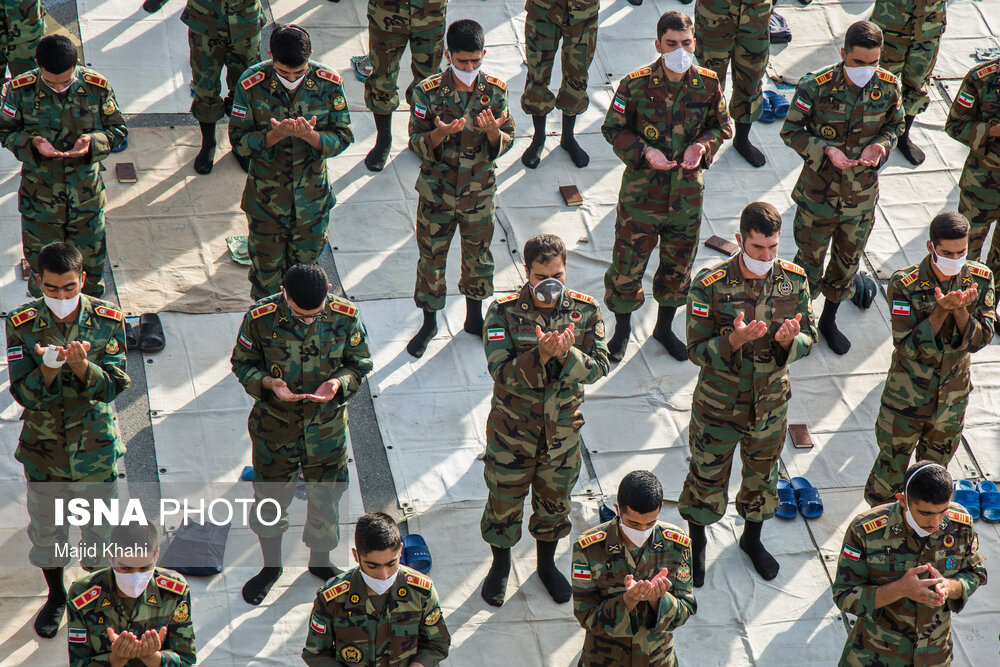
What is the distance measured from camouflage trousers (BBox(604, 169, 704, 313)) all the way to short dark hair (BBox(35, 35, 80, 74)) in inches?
122

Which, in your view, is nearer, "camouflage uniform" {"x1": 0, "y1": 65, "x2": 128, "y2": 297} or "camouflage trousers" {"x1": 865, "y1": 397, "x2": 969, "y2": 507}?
"camouflage trousers" {"x1": 865, "y1": 397, "x2": 969, "y2": 507}

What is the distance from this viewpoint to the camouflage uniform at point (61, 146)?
24.8ft

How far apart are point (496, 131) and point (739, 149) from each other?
2696mm

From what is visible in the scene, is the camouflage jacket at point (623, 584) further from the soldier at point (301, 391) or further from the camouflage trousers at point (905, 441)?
the camouflage trousers at point (905, 441)

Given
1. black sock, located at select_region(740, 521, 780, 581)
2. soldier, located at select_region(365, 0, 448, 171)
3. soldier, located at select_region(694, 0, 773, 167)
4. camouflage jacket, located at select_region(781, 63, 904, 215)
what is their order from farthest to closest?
Answer: soldier, located at select_region(694, 0, 773, 167), soldier, located at select_region(365, 0, 448, 171), camouflage jacket, located at select_region(781, 63, 904, 215), black sock, located at select_region(740, 521, 780, 581)

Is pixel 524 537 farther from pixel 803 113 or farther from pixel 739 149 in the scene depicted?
pixel 739 149

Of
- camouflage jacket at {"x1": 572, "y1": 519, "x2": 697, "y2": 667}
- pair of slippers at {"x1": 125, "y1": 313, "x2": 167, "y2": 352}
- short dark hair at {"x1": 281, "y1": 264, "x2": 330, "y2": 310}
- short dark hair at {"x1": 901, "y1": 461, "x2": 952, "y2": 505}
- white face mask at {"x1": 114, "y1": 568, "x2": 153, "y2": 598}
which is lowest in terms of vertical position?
pair of slippers at {"x1": 125, "y1": 313, "x2": 167, "y2": 352}

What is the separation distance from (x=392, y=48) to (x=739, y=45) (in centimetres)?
232

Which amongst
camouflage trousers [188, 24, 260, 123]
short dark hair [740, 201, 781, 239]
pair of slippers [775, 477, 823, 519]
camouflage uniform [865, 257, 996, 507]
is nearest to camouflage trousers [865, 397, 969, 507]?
camouflage uniform [865, 257, 996, 507]

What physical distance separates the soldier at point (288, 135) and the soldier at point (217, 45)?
1227 millimetres

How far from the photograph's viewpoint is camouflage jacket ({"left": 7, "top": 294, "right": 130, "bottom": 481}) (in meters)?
6.23

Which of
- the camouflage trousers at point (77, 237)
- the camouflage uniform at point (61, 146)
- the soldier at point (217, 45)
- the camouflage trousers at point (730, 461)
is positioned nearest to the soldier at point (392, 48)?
the soldier at point (217, 45)

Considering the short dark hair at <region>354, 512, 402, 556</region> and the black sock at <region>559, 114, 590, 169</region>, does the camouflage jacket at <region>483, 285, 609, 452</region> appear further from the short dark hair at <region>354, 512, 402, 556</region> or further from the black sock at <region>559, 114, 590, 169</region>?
the black sock at <region>559, 114, 590, 169</region>

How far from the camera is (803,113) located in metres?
7.89
